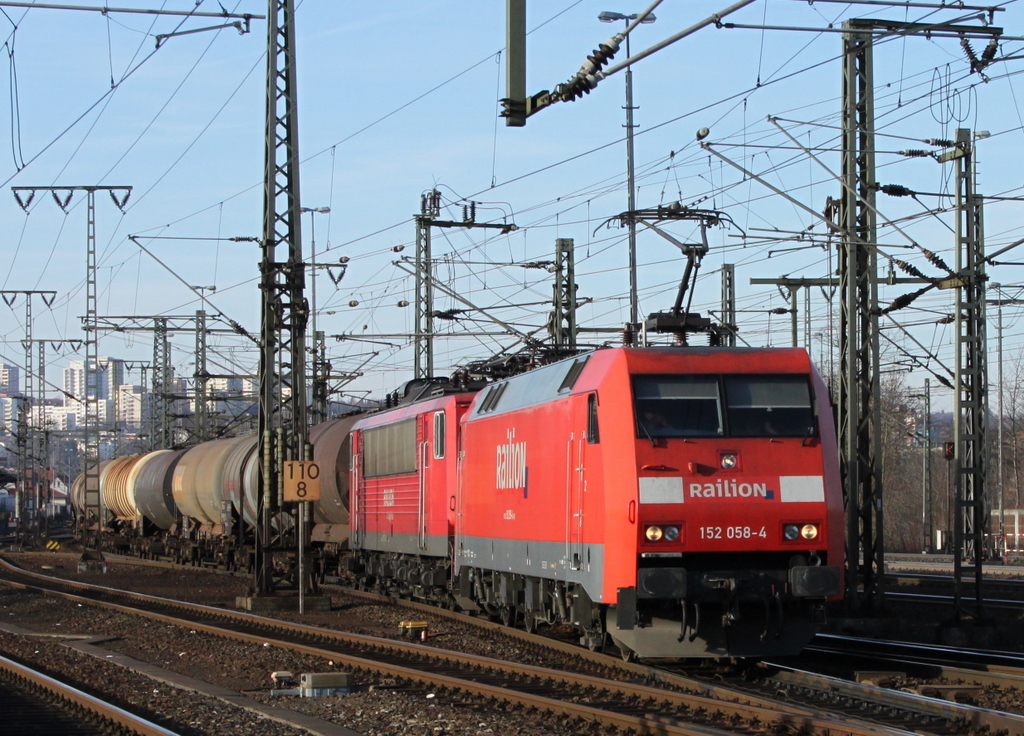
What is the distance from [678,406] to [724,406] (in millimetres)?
495

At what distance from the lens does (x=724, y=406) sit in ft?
46.2

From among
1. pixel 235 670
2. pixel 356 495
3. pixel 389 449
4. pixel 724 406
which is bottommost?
pixel 235 670

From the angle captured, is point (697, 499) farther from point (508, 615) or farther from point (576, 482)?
point (508, 615)

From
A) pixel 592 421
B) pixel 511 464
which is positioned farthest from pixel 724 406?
pixel 511 464

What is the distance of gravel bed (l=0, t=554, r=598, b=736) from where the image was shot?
1204 centimetres

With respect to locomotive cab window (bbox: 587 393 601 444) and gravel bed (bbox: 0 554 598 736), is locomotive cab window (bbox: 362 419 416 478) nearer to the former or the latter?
gravel bed (bbox: 0 554 598 736)

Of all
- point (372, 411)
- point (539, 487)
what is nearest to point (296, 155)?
point (372, 411)

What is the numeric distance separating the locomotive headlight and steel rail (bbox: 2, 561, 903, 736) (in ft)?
6.65

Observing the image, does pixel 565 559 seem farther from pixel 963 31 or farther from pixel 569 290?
pixel 569 290

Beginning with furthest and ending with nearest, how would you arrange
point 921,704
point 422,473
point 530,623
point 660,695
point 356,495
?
point 356,495
point 422,473
point 530,623
point 660,695
point 921,704

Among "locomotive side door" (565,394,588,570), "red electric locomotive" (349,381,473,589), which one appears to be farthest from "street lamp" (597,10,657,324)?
"locomotive side door" (565,394,588,570)

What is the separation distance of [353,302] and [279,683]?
1229 inches

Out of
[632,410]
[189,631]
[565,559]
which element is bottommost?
[189,631]

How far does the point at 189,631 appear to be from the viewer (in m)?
21.0
